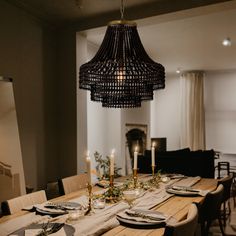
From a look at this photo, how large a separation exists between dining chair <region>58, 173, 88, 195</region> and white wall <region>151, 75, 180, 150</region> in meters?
5.96

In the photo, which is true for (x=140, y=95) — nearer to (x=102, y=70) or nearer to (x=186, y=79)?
(x=102, y=70)

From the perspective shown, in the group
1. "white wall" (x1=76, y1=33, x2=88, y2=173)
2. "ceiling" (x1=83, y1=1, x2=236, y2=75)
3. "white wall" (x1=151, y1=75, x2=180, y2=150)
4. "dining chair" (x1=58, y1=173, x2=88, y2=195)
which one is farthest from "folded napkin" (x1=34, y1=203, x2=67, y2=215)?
"white wall" (x1=151, y1=75, x2=180, y2=150)

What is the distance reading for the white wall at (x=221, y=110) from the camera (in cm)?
809

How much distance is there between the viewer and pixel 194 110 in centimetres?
812

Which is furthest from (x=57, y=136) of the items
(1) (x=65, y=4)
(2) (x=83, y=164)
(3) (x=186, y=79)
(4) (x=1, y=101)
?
(3) (x=186, y=79)

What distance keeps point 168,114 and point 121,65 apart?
268 inches

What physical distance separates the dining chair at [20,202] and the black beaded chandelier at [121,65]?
908 mm

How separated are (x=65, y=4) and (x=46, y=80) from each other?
3.33 feet

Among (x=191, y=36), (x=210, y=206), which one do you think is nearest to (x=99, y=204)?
(x=210, y=206)

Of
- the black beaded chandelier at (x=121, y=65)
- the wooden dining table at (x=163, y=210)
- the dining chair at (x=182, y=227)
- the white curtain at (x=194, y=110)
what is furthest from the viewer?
the white curtain at (x=194, y=110)

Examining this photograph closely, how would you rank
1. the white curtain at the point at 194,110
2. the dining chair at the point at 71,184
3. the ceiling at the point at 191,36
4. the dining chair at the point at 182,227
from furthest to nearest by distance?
the white curtain at the point at 194,110 < the ceiling at the point at 191,36 < the dining chair at the point at 71,184 < the dining chair at the point at 182,227

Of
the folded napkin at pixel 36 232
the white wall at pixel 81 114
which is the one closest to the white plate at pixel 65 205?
the folded napkin at pixel 36 232

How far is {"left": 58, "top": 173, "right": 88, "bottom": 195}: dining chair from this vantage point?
2.82 m

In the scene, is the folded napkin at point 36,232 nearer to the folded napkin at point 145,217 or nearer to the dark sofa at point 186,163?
the folded napkin at point 145,217
